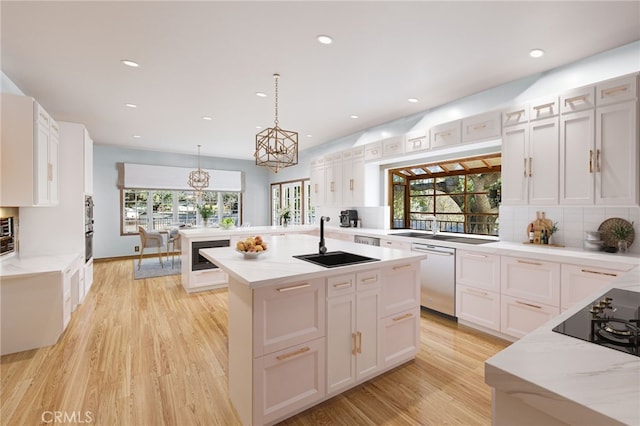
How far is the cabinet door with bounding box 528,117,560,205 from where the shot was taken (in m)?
2.80

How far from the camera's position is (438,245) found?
352 centimetres

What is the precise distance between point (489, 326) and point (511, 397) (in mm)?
2644

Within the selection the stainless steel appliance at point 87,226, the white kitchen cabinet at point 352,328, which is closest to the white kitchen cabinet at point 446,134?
the white kitchen cabinet at point 352,328

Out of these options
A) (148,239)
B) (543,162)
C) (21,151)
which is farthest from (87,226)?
(543,162)

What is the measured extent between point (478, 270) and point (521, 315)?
0.54 metres

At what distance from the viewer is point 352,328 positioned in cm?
210

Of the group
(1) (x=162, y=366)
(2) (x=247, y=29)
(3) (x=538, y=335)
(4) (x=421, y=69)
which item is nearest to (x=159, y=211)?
(1) (x=162, y=366)

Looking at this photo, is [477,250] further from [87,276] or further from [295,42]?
[87,276]

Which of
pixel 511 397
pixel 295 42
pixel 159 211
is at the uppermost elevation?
pixel 295 42

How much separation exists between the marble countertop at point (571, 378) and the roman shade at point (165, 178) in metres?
8.24

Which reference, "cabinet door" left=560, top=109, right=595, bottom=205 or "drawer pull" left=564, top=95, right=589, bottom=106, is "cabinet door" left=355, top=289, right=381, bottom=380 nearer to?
"cabinet door" left=560, top=109, right=595, bottom=205

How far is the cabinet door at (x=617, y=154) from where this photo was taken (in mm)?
2369

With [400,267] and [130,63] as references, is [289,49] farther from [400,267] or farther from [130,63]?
[400,267]

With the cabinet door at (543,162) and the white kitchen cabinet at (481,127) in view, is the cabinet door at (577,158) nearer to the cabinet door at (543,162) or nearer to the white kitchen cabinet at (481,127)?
the cabinet door at (543,162)
